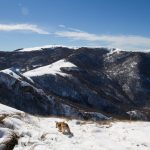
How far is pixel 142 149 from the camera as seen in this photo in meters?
26.5

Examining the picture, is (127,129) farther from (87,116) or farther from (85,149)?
(87,116)

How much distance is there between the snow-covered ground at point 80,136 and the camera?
25016mm

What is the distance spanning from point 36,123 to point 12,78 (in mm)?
161184

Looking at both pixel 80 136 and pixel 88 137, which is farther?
pixel 80 136

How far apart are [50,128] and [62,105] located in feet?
491

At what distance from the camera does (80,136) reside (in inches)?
1150

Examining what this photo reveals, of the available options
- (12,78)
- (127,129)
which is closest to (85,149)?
(127,129)

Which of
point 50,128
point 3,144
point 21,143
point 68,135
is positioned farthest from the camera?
point 50,128

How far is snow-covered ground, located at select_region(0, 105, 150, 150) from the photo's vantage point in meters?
25.0

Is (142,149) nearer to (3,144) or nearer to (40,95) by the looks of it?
(3,144)

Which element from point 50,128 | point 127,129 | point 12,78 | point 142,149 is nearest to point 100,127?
point 127,129

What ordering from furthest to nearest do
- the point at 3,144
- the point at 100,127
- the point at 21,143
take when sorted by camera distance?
1. the point at 100,127
2. the point at 21,143
3. the point at 3,144

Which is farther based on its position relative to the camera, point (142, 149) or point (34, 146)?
point (142, 149)

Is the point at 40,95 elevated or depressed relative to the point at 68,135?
depressed
